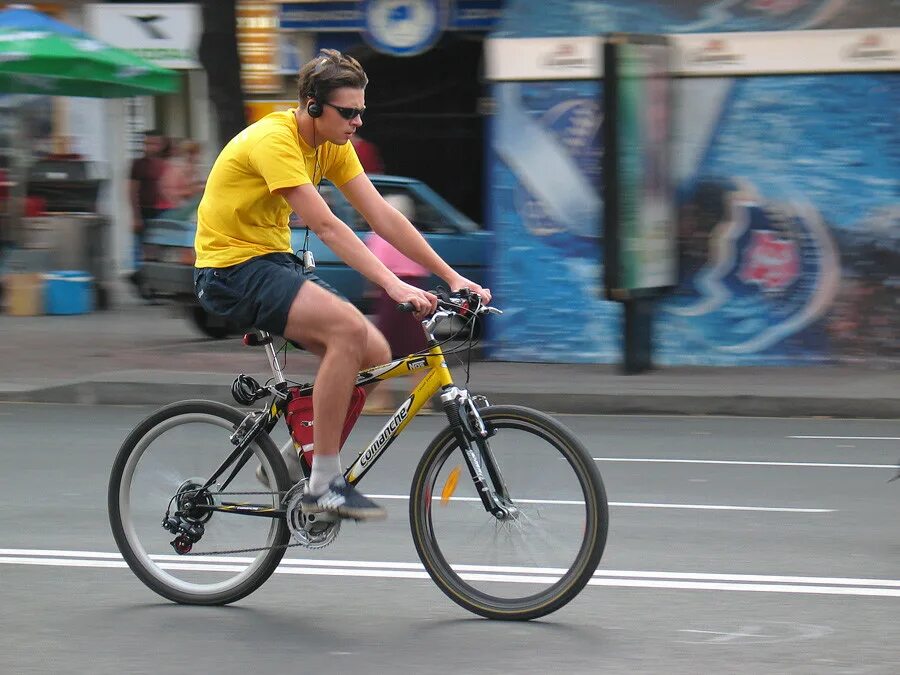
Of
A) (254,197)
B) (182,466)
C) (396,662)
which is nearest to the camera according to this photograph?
(396,662)

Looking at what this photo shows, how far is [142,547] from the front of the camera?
5645 mm

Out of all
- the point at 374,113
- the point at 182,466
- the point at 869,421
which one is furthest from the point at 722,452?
the point at 374,113

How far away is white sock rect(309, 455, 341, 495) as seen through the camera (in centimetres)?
518

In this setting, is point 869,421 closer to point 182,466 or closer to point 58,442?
point 58,442

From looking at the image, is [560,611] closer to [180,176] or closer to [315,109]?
[315,109]

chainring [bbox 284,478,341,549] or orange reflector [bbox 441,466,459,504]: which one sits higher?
orange reflector [bbox 441,466,459,504]

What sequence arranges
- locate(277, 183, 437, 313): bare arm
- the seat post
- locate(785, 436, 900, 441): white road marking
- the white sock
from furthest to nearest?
locate(785, 436, 900, 441): white road marking
the seat post
the white sock
locate(277, 183, 437, 313): bare arm

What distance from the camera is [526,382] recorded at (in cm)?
1252

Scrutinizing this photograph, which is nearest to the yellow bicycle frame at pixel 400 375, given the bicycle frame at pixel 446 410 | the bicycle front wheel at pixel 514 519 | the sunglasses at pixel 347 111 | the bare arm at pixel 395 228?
the bicycle frame at pixel 446 410

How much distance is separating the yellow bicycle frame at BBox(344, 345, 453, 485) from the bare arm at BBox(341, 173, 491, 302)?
251 millimetres

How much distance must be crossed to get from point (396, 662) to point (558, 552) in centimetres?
67

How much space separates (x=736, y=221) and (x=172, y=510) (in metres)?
8.89

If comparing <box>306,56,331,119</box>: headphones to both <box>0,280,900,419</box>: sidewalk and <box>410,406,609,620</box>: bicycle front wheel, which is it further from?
<box>0,280,900,419</box>: sidewalk

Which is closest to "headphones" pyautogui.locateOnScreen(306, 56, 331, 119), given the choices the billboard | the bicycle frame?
the bicycle frame
